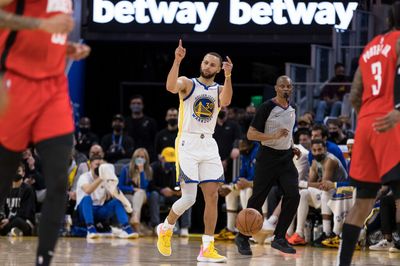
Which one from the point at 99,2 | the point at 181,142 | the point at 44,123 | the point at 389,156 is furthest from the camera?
the point at 99,2

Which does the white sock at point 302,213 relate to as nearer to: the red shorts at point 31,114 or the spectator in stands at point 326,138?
the spectator in stands at point 326,138

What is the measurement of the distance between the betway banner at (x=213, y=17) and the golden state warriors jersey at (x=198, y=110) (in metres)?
9.51

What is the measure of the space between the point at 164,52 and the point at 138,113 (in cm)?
478

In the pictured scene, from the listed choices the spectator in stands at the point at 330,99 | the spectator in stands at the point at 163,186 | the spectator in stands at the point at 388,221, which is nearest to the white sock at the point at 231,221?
the spectator in stands at the point at 163,186

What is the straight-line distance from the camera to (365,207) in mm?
6715

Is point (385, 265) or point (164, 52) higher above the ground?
point (164, 52)

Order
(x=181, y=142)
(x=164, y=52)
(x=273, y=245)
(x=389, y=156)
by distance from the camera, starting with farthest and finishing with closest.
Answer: (x=164, y=52)
(x=273, y=245)
(x=181, y=142)
(x=389, y=156)

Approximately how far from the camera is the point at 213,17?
20078 mm

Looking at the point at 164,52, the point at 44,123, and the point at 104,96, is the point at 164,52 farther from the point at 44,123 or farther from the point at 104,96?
the point at 44,123

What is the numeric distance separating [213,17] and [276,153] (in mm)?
8634

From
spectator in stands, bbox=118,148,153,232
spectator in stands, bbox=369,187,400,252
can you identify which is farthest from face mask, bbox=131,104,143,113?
spectator in stands, bbox=369,187,400,252

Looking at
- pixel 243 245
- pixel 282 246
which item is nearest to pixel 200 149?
pixel 243 245

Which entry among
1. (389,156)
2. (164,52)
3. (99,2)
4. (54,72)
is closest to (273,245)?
(389,156)

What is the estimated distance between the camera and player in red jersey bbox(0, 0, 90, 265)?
5.65m
